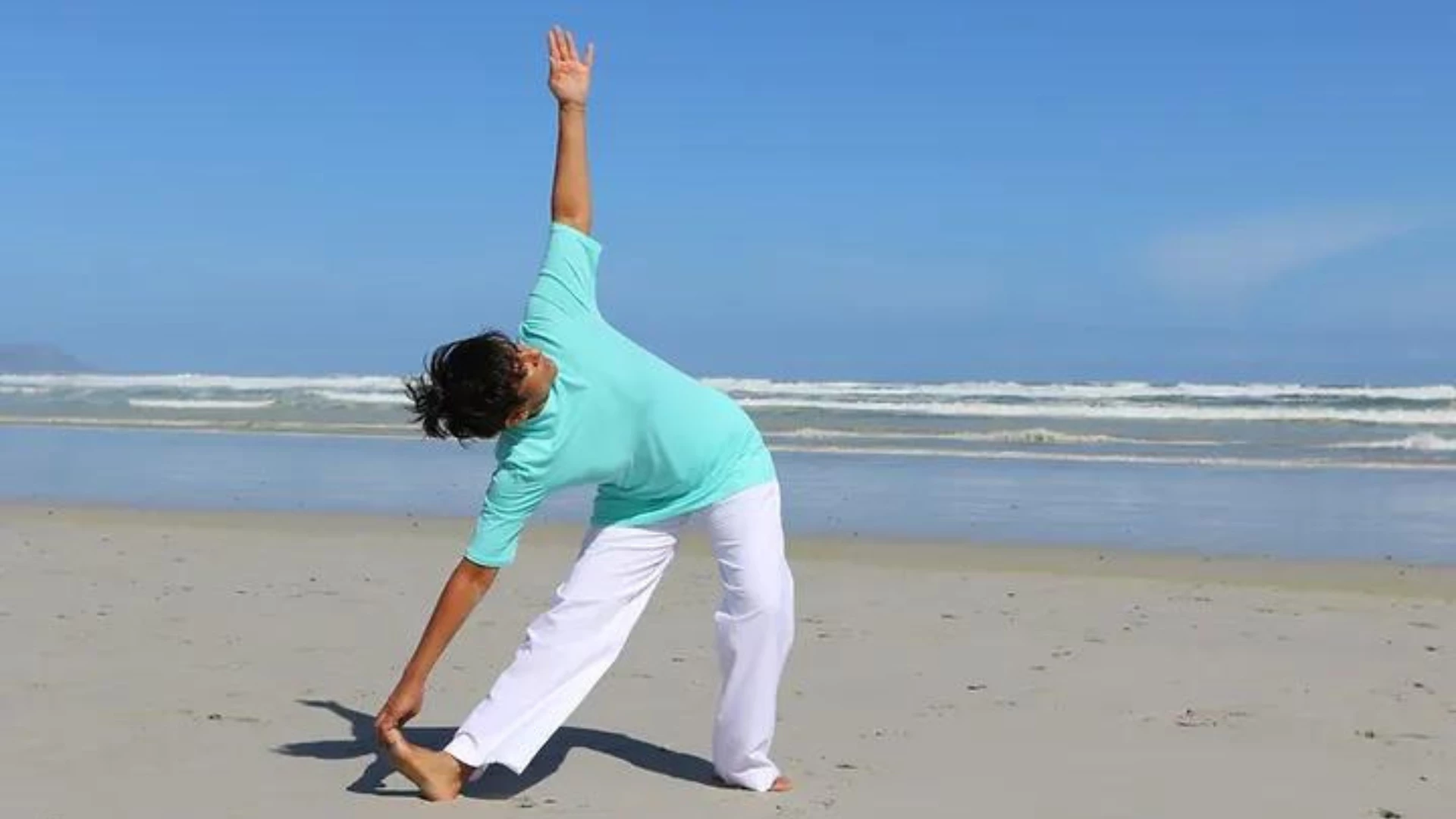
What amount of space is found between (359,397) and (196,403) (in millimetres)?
→ 3628

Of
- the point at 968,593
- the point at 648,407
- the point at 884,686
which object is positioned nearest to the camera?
the point at 648,407

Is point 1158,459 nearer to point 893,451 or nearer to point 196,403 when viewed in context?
point 893,451

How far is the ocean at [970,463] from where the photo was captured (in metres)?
12.5

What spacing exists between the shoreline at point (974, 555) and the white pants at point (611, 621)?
5.46 metres

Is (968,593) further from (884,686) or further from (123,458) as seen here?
(123,458)

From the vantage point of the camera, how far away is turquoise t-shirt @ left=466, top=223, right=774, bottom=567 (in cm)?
408

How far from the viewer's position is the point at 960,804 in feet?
14.6

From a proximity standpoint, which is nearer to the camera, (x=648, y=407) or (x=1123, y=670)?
(x=648, y=407)

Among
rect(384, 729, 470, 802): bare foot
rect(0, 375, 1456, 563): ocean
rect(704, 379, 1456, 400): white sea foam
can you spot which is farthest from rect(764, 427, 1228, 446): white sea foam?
rect(384, 729, 470, 802): bare foot

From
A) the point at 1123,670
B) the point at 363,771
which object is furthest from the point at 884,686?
the point at 363,771

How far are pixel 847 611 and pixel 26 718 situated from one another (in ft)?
13.1

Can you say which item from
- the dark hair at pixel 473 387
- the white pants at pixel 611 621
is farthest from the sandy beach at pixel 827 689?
the dark hair at pixel 473 387

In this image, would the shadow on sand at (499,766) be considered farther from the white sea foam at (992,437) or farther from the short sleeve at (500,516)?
the white sea foam at (992,437)

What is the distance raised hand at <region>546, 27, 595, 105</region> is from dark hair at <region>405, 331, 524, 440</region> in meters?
0.74
